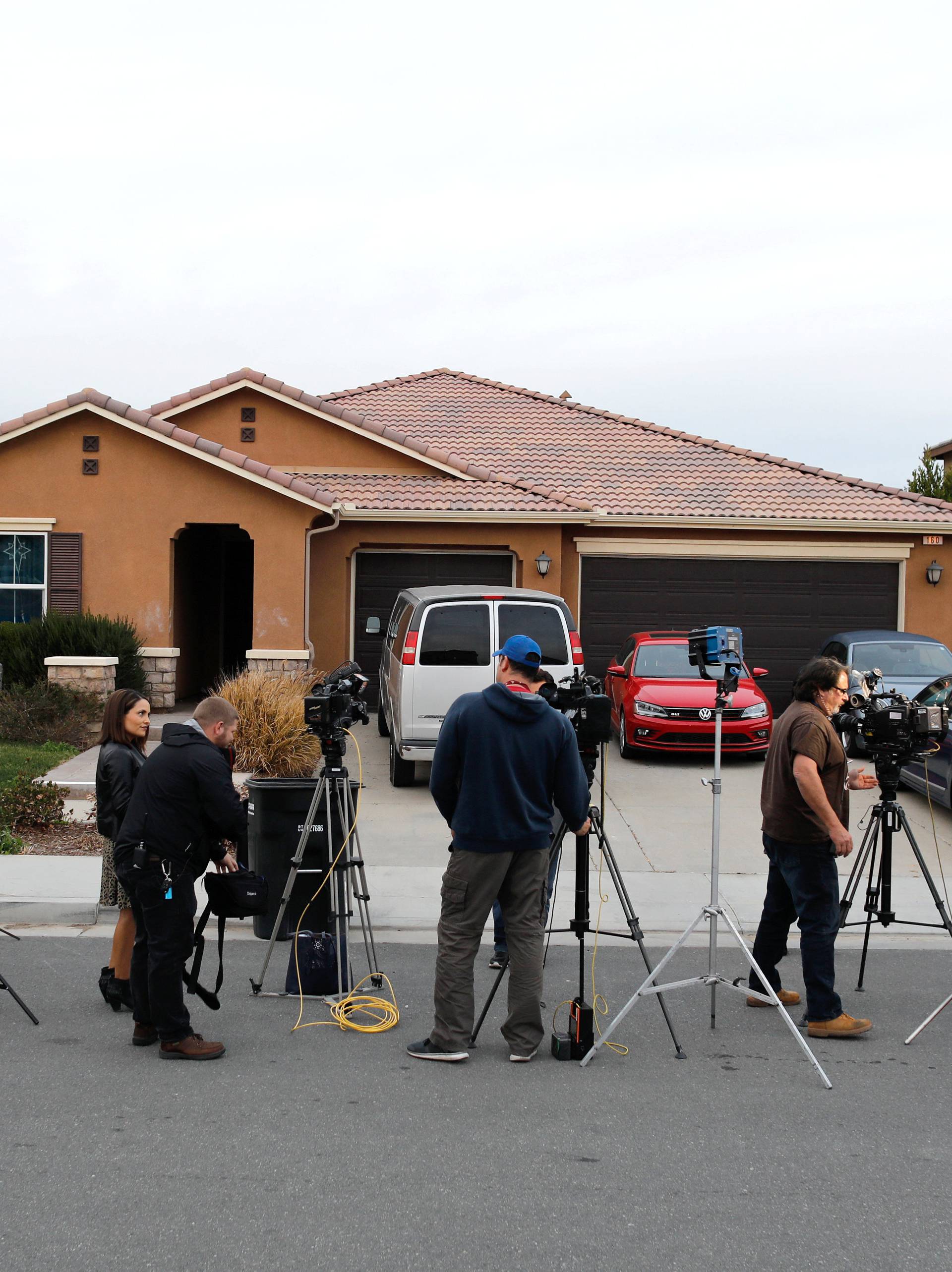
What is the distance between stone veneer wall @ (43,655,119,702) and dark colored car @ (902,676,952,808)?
935cm

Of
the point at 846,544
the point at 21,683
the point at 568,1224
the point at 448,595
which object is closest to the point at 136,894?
the point at 568,1224

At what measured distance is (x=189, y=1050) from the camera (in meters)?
5.38

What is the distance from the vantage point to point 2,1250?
367cm

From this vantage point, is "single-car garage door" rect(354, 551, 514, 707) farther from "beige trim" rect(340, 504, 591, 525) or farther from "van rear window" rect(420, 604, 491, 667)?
"van rear window" rect(420, 604, 491, 667)

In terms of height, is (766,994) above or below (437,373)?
below

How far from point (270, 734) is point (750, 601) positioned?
28.6 ft

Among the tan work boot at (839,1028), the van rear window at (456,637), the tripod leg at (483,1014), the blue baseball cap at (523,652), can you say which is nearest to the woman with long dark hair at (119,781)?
Result: the tripod leg at (483,1014)

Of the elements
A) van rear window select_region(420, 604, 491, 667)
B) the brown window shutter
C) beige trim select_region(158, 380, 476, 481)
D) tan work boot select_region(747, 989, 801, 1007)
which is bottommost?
tan work boot select_region(747, 989, 801, 1007)

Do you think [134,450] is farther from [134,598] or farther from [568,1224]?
[568,1224]

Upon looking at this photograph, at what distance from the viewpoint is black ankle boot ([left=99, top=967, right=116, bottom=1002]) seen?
609cm

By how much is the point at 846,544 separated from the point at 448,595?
8787 millimetres

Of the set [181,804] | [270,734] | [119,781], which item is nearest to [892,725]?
[181,804]

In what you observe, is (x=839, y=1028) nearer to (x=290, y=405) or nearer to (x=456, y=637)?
(x=456, y=637)

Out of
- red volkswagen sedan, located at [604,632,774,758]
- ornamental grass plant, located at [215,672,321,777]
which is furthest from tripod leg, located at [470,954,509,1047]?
red volkswagen sedan, located at [604,632,774,758]
